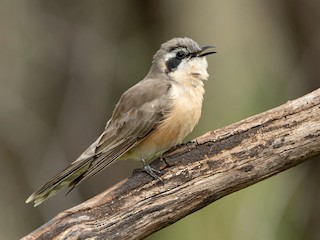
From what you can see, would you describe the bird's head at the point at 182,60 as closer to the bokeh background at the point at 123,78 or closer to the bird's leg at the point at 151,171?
the bird's leg at the point at 151,171

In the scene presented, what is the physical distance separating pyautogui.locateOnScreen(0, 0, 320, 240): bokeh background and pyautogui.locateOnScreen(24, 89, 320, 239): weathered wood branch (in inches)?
71.5

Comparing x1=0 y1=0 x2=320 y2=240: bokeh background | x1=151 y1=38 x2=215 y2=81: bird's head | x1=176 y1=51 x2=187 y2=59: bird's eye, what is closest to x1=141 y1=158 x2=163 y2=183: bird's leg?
x1=151 y1=38 x2=215 y2=81: bird's head

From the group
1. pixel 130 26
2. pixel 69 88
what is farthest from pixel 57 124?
pixel 130 26

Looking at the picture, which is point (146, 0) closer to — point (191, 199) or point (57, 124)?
point (57, 124)

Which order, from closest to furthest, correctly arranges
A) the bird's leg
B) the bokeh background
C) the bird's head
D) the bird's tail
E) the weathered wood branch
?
the weathered wood branch, the bird's leg, the bird's tail, the bird's head, the bokeh background

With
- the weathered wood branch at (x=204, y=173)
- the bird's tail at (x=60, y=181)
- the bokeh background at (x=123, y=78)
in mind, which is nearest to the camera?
the weathered wood branch at (x=204, y=173)

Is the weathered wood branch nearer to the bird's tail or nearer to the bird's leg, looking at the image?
the bird's leg

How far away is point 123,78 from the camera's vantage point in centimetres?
982

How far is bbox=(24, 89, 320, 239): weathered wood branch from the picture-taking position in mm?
4871

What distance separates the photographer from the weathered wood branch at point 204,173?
487 cm

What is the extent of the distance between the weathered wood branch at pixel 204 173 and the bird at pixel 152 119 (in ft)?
1.04

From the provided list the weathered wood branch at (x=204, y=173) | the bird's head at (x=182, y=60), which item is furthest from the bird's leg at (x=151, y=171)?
the bird's head at (x=182, y=60)

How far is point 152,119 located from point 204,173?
0.78 m

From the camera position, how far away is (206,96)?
7.41 meters
